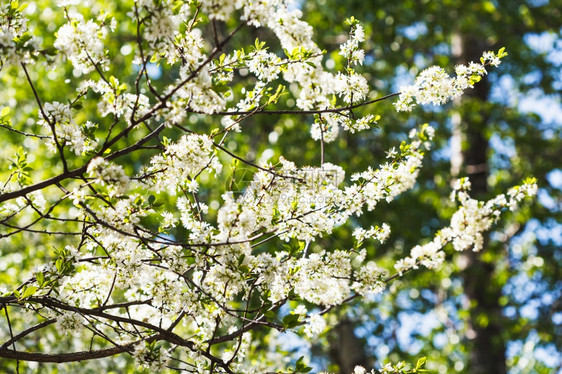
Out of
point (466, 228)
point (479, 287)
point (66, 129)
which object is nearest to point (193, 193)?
point (66, 129)

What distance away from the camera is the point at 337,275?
123 inches

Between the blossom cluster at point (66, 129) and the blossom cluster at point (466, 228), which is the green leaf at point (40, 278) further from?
the blossom cluster at point (466, 228)

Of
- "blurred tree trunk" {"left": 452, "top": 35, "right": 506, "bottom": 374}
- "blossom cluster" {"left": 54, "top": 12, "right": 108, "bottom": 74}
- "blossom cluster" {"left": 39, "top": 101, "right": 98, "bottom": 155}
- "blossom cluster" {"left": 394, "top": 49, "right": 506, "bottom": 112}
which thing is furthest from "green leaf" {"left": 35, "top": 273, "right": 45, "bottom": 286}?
"blurred tree trunk" {"left": 452, "top": 35, "right": 506, "bottom": 374}

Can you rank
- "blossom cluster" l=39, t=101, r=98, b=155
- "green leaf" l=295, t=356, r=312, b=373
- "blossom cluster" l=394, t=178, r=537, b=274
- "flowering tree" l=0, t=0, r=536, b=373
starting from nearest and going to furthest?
"flowering tree" l=0, t=0, r=536, b=373 < "blossom cluster" l=39, t=101, r=98, b=155 < "green leaf" l=295, t=356, r=312, b=373 < "blossom cluster" l=394, t=178, r=537, b=274

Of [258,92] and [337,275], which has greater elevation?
[258,92]

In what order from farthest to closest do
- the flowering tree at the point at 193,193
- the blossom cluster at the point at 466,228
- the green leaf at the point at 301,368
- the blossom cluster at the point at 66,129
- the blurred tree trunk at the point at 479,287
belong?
the blurred tree trunk at the point at 479,287 < the blossom cluster at the point at 466,228 < the green leaf at the point at 301,368 < the blossom cluster at the point at 66,129 < the flowering tree at the point at 193,193

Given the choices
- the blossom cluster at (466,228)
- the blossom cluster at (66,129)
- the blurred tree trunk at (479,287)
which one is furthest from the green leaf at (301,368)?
the blurred tree trunk at (479,287)

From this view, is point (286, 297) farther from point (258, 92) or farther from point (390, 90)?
point (390, 90)

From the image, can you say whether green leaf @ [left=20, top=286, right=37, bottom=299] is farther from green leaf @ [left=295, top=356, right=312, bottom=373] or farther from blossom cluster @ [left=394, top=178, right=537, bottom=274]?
blossom cluster @ [left=394, top=178, right=537, bottom=274]

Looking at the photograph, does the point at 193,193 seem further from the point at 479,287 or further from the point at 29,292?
the point at 479,287

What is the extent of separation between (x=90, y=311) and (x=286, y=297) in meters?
0.94

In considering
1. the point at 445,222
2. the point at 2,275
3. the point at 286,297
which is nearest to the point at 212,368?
the point at 286,297

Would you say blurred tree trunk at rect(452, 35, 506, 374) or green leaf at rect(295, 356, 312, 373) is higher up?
blurred tree trunk at rect(452, 35, 506, 374)

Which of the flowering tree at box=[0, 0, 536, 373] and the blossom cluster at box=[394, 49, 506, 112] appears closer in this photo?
the flowering tree at box=[0, 0, 536, 373]
